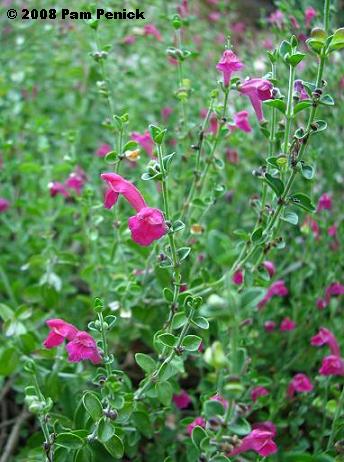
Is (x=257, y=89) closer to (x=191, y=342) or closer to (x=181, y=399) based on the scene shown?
(x=191, y=342)

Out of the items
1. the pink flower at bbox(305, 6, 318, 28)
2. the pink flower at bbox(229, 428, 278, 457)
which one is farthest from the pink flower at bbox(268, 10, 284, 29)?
the pink flower at bbox(229, 428, 278, 457)

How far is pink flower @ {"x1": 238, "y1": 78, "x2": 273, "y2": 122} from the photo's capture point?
105 centimetres

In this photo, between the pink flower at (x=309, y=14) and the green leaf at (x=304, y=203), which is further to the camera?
the pink flower at (x=309, y=14)

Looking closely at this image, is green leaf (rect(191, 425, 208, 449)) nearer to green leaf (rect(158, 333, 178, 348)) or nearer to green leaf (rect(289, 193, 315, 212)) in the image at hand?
green leaf (rect(158, 333, 178, 348))

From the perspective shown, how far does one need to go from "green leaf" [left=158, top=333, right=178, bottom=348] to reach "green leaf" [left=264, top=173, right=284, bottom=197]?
1.02 ft

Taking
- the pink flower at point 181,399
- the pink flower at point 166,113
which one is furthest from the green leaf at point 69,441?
the pink flower at point 166,113

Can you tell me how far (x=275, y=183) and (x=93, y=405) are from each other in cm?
50

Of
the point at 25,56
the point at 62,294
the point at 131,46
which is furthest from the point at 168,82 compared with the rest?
the point at 62,294

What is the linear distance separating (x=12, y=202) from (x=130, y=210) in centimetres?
39

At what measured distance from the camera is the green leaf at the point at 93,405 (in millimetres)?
998

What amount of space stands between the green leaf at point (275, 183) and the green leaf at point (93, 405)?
0.48 metres

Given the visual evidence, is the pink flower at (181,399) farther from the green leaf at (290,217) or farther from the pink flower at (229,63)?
the pink flower at (229,63)

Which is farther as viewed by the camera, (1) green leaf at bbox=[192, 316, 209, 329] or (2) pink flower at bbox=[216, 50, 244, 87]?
(2) pink flower at bbox=[216, 50, 244, 87]

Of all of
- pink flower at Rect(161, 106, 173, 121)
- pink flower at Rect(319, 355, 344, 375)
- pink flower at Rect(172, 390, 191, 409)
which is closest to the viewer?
pink flower at Rect(319, 355, 344, 375)
